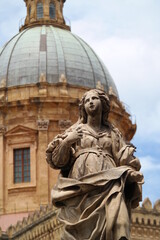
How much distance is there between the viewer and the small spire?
187ft

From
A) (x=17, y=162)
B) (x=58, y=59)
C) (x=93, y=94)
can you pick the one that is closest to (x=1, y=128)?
(x=17, y=162)

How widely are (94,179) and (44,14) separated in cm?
4929

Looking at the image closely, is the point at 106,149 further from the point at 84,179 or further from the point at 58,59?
the point at 58,59

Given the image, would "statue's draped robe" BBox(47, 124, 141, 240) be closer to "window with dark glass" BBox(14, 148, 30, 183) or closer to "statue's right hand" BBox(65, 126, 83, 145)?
"statue's right hand" BBox(65, 126, 83, 145)

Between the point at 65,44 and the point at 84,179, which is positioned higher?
the point at 65,44

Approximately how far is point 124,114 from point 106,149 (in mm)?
45241

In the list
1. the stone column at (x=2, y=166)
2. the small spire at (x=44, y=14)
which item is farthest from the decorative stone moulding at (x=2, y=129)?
the small spire at (x=44, y=14)

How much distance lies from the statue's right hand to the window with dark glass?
1663 inches

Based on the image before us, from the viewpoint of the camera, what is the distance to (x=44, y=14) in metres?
57.3

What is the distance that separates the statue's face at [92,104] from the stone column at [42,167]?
134 feet

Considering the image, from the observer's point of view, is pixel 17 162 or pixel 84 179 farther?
pixel 17 162

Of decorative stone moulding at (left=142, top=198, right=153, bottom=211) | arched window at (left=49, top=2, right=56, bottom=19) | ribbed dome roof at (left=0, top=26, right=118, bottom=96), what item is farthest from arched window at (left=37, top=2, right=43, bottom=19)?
decorative stone moulding at (left=142, top=198, right=153, bottom=211)

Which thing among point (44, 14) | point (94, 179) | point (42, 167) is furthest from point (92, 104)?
point (44, 14)

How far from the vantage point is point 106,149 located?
912 centimetres
